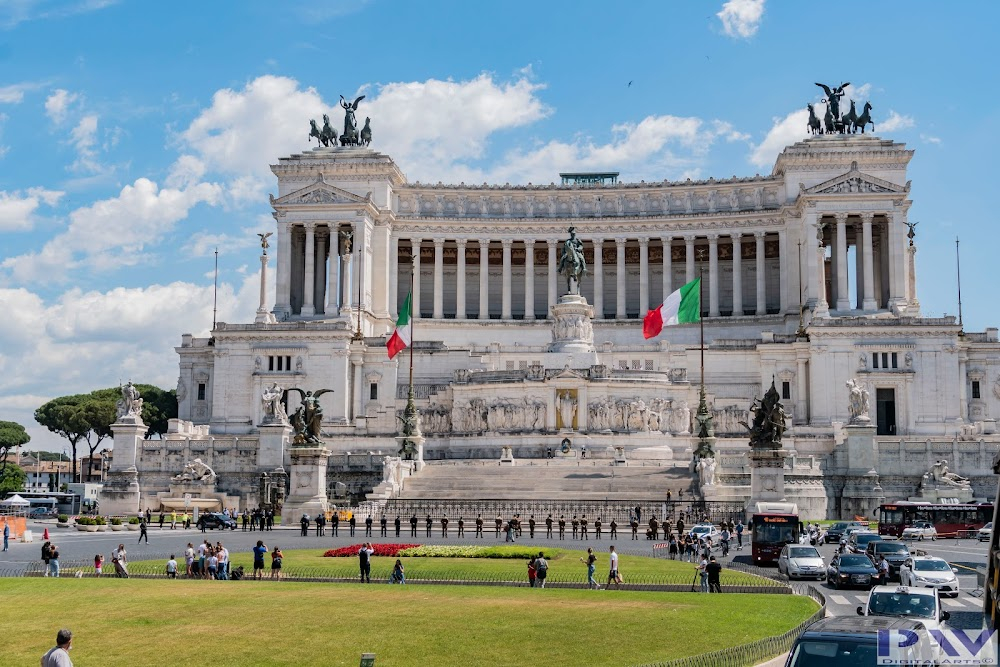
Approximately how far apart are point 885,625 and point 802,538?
34.8 meters

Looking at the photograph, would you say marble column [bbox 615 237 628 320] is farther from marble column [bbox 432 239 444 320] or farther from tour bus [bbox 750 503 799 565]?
tour bus [bbox 750 503 799 565]

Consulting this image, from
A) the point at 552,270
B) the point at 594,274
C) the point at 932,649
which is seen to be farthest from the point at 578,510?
the point at 552,270

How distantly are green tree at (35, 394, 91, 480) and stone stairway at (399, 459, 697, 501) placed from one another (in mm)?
75028

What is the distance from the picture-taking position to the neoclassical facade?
9450 cm

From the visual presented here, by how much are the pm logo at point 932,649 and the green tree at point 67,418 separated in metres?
134

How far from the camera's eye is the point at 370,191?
121 meters

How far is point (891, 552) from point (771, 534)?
18.1 ft

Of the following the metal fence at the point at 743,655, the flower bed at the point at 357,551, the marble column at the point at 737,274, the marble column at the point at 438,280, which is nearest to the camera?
the metal fence at the point at 743,655

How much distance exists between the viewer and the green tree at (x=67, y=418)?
143125 millimetres

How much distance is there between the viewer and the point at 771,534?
50000 mm

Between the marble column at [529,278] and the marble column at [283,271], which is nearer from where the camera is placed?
the marble column at [283,271]

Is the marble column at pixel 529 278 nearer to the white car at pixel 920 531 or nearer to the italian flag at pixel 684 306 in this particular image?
the italian flag at pixel 684 306

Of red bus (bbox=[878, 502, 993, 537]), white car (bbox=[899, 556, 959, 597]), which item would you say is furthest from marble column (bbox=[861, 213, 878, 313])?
white car (bbox=[899, 556, 959, 597])

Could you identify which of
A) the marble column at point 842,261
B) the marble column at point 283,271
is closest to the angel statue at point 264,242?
the marble column at point 283,271
